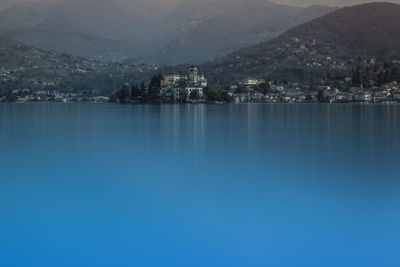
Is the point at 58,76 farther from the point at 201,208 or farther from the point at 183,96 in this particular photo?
the point at 201,208

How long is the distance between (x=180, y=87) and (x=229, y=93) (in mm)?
16488

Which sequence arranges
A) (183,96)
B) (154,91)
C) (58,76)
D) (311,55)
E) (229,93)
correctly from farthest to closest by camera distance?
(311,55) < (58,76) < (229,93) < (154,91) < (183,96)

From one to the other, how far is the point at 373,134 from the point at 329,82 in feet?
375

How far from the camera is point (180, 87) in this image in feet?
Answer: 342

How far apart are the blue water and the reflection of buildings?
82.5 m

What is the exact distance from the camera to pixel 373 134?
2828 cm

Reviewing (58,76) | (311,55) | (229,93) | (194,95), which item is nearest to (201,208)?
(194,95)

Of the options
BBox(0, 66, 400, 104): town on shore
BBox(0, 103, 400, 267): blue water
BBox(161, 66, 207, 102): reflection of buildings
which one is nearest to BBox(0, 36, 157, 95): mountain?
BBox(0, 66, 400, 104): town on shore

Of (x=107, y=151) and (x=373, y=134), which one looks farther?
(x=373, y=134)

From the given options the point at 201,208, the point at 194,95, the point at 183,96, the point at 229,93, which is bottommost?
the point at 201,208

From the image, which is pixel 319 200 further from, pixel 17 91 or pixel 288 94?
pixel 17 91

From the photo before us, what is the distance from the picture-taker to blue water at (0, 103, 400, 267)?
8.35 metres

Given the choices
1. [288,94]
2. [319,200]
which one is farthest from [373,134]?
[288,94]

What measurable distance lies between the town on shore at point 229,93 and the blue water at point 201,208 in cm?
8270
